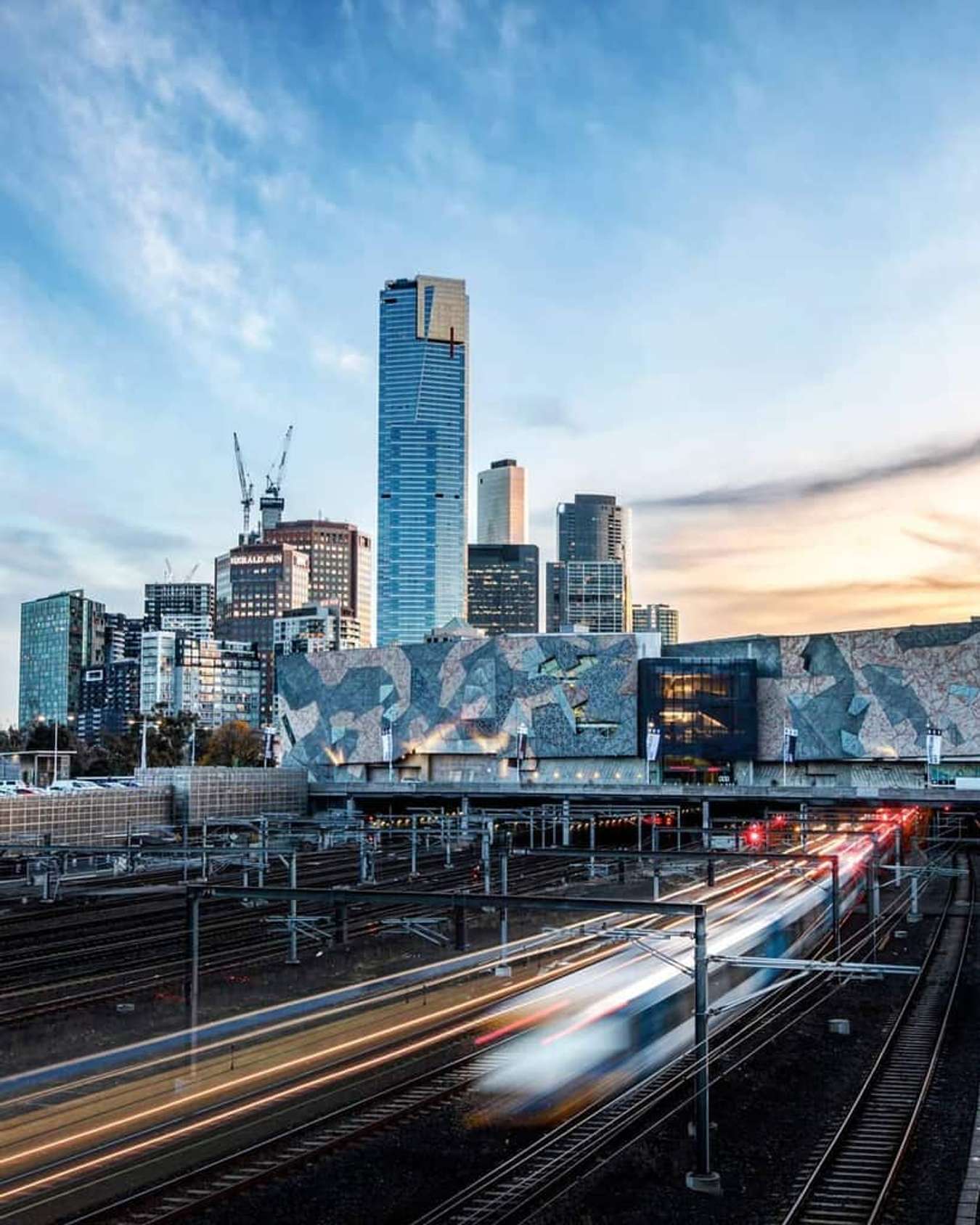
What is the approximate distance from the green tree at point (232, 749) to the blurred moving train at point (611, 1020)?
152m

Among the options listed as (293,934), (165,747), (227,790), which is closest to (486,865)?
(293,934)

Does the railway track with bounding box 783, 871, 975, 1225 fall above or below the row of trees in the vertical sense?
below

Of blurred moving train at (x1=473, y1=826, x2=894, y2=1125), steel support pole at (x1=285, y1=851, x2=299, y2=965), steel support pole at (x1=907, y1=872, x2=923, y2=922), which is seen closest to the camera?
blurred moving train at (x1=473, y1=826, x2=894, y2=1125)

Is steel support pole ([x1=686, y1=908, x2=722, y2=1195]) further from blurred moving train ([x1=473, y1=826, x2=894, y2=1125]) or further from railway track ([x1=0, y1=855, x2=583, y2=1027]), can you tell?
railway track ([x1=0, y1=855, x2=583, y2=1027])

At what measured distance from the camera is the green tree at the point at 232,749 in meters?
181

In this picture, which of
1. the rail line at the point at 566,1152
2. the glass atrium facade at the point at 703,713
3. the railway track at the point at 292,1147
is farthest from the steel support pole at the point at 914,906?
the glass atrium facade at the point at 703,713

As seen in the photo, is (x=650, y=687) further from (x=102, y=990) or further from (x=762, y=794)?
(x=102, y=990)

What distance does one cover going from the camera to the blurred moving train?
70.2ft

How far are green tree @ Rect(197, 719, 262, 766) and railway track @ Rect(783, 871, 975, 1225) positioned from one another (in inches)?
6029

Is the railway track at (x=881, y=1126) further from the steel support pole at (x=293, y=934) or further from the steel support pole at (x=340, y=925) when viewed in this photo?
the steel support pole at (x=293, y=934)

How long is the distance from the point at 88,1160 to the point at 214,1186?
1833mm

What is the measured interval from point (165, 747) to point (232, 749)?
43279mm

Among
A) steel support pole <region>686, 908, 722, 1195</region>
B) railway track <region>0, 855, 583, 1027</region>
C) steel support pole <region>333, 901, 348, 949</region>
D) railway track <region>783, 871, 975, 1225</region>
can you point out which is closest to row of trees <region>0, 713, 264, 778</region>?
railway track <region>0, 855, 583, 1027</region>

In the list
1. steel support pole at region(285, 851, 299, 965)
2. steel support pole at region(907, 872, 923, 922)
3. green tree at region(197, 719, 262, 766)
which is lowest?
steel support pole at region(907, 872, 923, 922)
